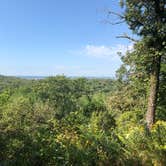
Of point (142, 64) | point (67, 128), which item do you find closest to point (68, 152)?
point (67, 128)

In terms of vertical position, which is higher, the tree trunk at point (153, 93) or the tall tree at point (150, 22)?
the tall tree at point (150, 22)

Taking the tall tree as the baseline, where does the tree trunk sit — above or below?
below

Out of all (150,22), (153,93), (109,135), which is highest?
(150,22)

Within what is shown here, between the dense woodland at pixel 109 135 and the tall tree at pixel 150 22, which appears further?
the tall tree at pixel 150 22

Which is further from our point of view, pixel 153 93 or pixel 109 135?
pixel 153 93

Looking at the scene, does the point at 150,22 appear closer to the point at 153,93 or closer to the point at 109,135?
the point at 153,93

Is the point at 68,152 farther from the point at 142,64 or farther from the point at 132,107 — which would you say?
the point at 132,107

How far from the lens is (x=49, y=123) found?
884 centimetres

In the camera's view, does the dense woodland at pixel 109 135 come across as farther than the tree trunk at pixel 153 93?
No

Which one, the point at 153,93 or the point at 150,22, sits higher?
the point at 150,22

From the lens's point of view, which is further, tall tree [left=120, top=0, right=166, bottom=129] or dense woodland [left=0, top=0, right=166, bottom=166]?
tall tree [left=120, top=0, right=166, bottom=129]

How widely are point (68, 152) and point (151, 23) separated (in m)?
7.51

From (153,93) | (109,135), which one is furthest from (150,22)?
(109,135)

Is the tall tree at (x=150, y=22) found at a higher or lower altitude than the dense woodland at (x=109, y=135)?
higher
